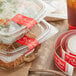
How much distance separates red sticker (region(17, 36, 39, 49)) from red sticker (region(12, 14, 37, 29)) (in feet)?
0.16

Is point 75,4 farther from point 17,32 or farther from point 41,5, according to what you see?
point 17,32

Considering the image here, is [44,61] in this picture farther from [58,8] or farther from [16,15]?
[58,8]

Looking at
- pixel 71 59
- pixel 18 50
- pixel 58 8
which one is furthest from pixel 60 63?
pixel 58 8

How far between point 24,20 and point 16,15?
4 centimetres

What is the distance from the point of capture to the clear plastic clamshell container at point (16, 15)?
30.7 inches

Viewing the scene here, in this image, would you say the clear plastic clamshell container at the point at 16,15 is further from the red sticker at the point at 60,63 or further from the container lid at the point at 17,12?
the red sticker at the point at 60,63

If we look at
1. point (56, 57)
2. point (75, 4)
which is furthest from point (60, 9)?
point (56, 57)

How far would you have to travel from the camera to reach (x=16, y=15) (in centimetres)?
83

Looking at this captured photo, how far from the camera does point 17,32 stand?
0.78 metres

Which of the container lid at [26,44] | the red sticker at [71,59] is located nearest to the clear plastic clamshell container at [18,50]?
the container lid at [26,44]

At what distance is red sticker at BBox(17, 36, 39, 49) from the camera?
0.81 metres

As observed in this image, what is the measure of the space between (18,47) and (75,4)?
29 cm

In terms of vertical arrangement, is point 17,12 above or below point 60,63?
above

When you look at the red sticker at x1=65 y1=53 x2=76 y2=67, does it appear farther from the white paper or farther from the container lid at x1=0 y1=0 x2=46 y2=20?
the white paper
